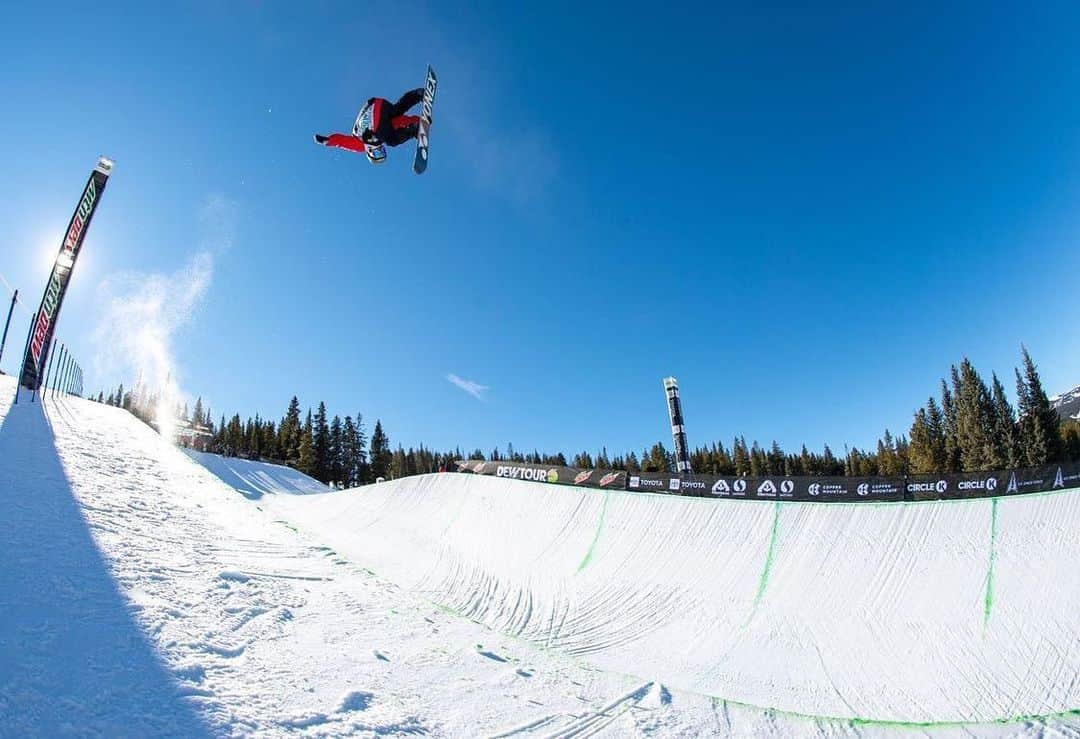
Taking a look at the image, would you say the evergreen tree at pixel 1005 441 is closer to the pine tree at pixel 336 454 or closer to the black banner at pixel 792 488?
the black banner at pixel 792 488

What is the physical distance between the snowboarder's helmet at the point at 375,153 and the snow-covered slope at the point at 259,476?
2228cm

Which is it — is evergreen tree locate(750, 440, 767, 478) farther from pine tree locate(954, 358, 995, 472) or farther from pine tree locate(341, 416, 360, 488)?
pine tree locate(341, 416, 360, 488)

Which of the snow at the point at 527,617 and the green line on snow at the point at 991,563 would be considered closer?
the snow at the point at 527,617

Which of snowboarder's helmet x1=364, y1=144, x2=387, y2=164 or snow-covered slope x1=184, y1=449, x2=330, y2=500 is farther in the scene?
snow-covered slope x1=184, y1=449, x2=330, y2=500

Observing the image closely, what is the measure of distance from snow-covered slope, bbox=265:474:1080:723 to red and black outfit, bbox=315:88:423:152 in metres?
8.08

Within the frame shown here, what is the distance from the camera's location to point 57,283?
16.8m

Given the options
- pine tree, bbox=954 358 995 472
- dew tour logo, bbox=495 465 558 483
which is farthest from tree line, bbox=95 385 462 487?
pine tree, bbox=954 358 995 472

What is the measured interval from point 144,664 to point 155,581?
1537mm

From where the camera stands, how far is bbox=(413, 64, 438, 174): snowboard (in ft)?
30.7

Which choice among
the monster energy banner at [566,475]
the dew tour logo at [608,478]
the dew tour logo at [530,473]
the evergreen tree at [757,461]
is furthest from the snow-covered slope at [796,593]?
the evergreen tree at [757,461]

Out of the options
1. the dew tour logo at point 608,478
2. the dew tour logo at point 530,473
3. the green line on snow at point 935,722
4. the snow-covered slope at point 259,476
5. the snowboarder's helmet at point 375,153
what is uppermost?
the snowboarder's helmet at point 375,153

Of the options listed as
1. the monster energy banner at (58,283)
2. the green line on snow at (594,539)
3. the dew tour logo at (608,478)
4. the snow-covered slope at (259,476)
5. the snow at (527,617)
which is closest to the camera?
the snow at (527,617)

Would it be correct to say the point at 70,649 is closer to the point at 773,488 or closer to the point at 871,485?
the point at 773,488

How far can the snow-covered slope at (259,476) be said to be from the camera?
2812 centimetres
